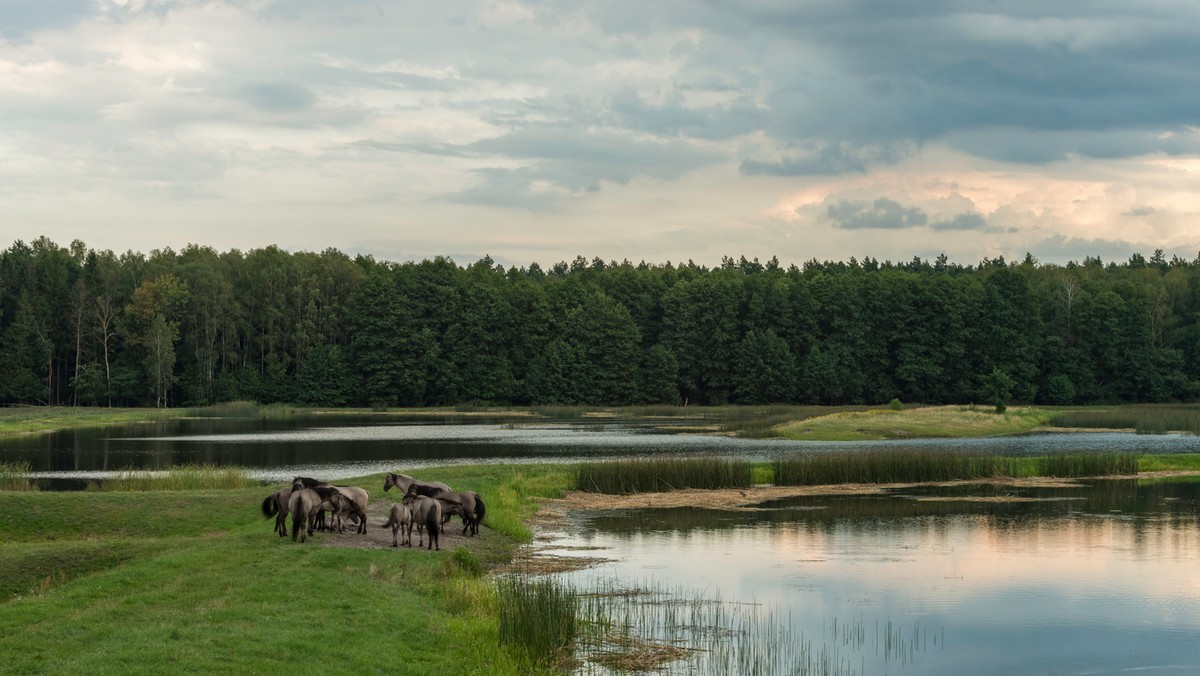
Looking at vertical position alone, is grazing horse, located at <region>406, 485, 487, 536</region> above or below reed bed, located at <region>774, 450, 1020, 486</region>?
above

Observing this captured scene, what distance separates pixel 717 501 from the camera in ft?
121

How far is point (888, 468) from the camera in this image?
43125 millimetres

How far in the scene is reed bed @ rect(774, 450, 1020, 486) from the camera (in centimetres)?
4181

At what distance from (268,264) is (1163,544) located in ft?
372

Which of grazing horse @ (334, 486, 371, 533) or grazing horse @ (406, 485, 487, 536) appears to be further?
grazing horse @ (406, 485, 487, 536)

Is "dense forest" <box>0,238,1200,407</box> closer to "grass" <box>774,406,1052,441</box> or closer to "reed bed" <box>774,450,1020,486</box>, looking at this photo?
"grass" <box>774,406,1052,441</box>

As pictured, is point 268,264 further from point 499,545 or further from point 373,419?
point 499,545

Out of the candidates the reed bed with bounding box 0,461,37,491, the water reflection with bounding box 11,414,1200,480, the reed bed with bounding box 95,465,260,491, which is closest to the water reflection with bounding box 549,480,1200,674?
the reed bed with bounding box 95,465,260,491

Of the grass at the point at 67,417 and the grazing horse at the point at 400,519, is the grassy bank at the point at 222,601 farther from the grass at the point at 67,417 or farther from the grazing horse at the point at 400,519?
the grass at the point at 67,417

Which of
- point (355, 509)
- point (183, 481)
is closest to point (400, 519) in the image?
point (355, 509)

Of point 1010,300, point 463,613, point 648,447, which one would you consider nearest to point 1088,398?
point 1010,300

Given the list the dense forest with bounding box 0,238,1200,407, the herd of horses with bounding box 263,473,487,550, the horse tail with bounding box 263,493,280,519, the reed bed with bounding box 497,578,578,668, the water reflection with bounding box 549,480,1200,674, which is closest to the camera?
the reed bed with bounding box 497,578,578,668

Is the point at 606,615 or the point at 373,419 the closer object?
the point at 606,615

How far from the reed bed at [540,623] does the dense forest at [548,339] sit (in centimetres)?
9848
